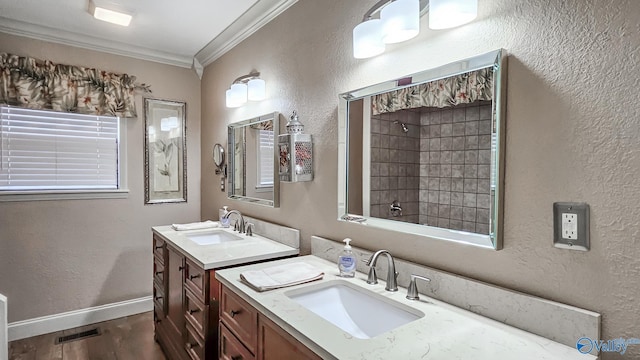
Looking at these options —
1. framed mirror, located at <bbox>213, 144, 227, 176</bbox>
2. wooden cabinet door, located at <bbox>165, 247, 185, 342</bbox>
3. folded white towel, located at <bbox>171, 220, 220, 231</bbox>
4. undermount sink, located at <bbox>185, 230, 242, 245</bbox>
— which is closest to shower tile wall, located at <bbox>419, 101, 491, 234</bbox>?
wooden cabinet door, located at <bbox>165, 247, 185, 342</bbox>

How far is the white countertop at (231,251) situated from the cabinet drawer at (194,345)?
426 millimetres

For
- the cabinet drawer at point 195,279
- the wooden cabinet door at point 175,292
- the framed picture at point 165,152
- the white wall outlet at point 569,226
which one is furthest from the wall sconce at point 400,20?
the framed picture at point 165,152

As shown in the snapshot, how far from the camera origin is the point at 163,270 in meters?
2.48

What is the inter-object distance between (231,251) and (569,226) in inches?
63.3

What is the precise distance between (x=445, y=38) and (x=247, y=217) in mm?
1921

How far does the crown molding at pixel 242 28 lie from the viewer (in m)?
2.34

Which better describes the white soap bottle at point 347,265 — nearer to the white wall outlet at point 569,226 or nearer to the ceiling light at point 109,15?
the white wall outlet at point 569,226

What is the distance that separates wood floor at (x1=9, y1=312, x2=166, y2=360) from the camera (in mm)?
2539

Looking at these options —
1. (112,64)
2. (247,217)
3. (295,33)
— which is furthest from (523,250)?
(112,64)

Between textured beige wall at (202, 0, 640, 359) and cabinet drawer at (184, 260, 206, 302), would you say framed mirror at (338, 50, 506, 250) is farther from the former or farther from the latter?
cabinet drawer at (184, 260, 206, 302)

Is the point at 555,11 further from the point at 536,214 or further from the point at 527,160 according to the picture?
the point at 536,214

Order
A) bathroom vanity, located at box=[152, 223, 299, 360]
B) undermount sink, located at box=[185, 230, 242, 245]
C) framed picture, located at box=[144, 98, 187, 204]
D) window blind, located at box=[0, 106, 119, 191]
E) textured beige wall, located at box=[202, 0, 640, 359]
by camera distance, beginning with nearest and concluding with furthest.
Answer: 1. textured beige wall, located at box=[202, 0, 640, 359]
2. bathroom vanity, located at box=[152, 223, 299, 360]
3. undermount sink, located at box=[185, 230, 242, 245]
4. window blind, located at box=[0, 106, 119, 191]
5. framed picture, located at box=[144, 98, 187, 204]

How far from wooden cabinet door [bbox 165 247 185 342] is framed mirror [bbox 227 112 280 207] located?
675 millimetres

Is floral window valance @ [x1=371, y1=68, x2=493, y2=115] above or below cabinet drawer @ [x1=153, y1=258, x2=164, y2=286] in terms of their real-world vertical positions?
above
